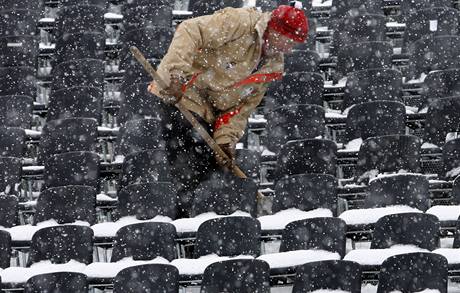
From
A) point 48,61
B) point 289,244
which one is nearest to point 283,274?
point 289,244

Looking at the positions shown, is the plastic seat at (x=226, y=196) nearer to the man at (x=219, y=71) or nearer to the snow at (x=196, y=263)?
the man at (x=219, y=71)

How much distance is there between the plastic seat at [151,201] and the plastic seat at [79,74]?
162cm

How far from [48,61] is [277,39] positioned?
129 inches

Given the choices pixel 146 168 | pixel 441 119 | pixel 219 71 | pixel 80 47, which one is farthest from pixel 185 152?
pixel 80 47

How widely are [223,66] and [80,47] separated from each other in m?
2.50

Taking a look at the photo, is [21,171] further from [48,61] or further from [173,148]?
[48,61]

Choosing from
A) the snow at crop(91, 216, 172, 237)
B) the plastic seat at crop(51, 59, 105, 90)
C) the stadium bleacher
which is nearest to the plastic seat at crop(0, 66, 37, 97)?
the stadium bleacher

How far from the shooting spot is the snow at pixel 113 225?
5.98m

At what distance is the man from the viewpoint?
18.2 feet

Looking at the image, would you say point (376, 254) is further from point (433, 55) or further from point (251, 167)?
point (433, 55)

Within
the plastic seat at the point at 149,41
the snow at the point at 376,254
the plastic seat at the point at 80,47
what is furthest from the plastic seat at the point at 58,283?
the plastic seat at the point at 80,47

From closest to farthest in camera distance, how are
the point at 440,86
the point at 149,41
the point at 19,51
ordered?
1. the point at 440,86
2. the point at 149,41
3. the point at 19,51

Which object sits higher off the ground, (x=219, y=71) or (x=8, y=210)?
(x=219, y=71)

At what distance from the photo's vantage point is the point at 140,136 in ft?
22.3
